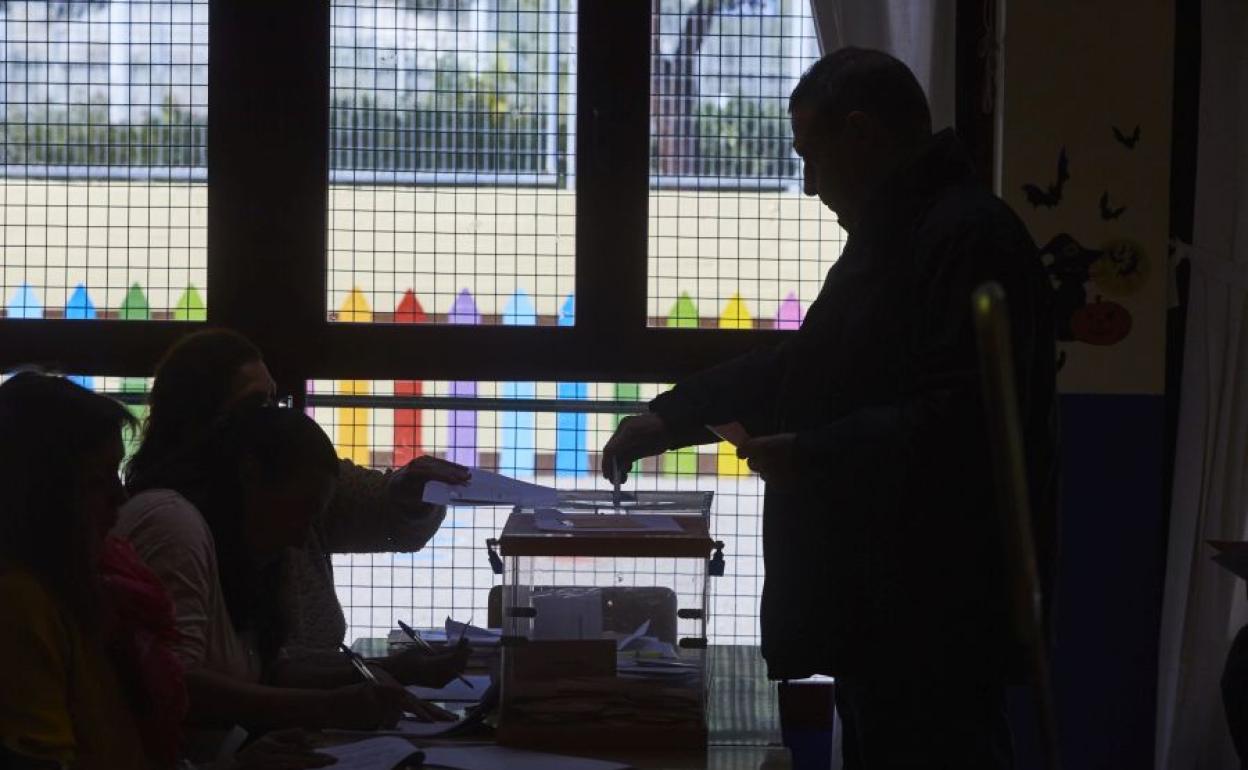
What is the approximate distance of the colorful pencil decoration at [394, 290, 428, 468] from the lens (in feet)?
13.0

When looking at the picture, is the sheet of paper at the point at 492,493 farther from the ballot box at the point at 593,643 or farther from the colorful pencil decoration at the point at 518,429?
the colorful pencil decoration at the point at 518,429

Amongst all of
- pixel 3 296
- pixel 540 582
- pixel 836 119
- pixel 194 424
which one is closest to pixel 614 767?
pixel 540 582

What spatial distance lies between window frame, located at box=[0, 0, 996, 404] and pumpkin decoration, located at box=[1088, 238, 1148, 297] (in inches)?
31.1

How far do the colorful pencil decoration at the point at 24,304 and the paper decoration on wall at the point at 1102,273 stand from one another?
7.98 ft

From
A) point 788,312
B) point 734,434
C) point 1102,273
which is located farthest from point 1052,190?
point 734,434

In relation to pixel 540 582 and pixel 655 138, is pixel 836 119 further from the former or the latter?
pixel 655 138

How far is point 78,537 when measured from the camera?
1797 mm

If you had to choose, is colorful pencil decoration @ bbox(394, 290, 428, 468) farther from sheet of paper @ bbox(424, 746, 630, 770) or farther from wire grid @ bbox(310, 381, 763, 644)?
sheet of paper @ bbox(424, 746, 630, 770)

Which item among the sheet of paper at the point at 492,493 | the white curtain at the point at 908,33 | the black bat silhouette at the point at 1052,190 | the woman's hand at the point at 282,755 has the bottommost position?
the woman's hand at the point at 282,755

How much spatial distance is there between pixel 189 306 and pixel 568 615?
7.03ft

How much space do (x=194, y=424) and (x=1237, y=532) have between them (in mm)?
2376

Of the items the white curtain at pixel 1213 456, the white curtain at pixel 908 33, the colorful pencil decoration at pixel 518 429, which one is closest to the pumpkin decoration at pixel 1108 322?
the white curtain at pixel 1213 456

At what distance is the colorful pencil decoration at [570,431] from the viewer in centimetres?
397

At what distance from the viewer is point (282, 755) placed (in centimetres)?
190
